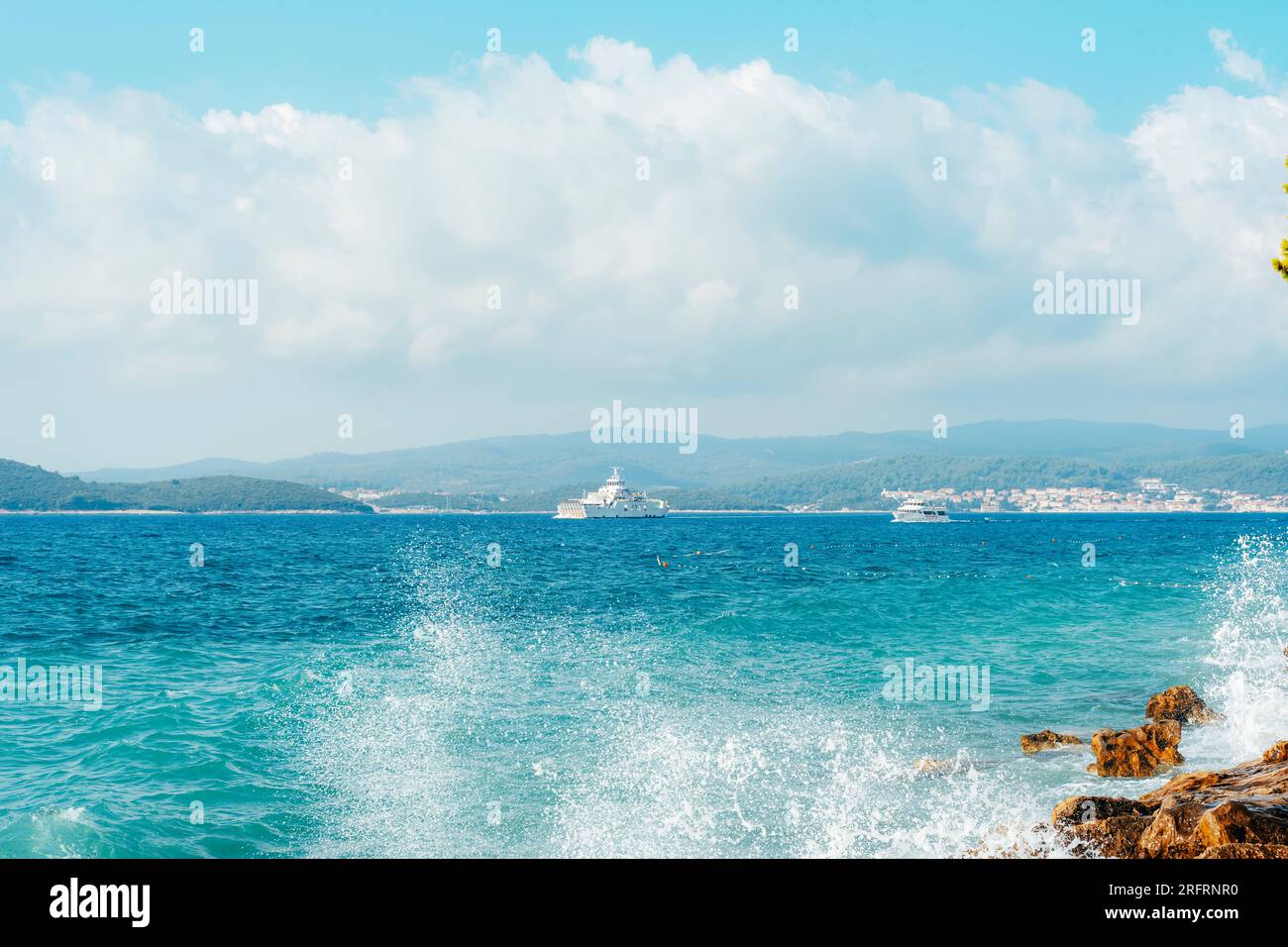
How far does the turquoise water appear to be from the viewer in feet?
46.3

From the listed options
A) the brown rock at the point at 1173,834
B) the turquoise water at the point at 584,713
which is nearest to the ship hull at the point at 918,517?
the turquoise water at the point at 584,713

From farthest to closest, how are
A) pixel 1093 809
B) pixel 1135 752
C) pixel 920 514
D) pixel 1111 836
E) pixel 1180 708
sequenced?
pixel 920 514 < pixel 1180 708 < pixel 1135 752 < pixel 1093 809 < pixel 1111 836

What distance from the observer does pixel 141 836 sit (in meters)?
13.6

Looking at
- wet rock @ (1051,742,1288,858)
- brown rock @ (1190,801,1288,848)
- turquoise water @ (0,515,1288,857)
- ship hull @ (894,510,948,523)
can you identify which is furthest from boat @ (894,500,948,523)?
brown rock @ (1190,801,1288,848)

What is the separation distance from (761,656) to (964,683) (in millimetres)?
6267

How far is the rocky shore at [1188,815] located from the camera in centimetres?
925

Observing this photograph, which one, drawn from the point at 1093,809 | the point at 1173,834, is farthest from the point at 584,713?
the point at 1173,834

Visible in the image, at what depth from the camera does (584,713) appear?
20.8 meters

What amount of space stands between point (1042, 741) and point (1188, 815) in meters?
8.74

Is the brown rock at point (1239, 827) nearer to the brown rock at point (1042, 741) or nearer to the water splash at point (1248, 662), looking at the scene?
the brown rock at point (1042, 741)

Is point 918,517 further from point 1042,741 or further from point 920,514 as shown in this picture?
point 1042,741

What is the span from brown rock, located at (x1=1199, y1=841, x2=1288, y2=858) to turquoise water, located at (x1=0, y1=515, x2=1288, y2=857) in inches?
105
